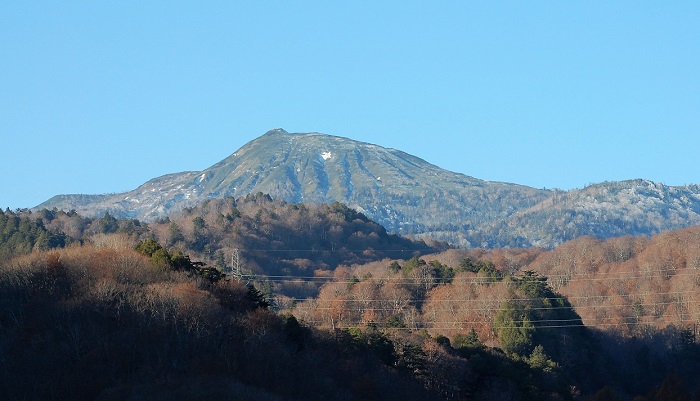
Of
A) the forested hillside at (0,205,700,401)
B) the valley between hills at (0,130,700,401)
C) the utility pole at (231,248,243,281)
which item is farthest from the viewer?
the utility pole at (231,248,243,281)

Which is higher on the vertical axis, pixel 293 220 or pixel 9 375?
pixel 293 220

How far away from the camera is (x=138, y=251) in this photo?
58.8 meters

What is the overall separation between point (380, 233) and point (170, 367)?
96545mm

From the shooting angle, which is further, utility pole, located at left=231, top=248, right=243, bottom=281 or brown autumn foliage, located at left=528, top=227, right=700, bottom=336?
brown autumn foliage, located at left=528, top=227, right=700, bottom=336

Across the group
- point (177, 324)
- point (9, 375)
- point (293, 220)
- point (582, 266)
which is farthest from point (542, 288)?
point (293, 220)

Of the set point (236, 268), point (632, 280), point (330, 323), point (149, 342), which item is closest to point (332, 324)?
point (330, 323)

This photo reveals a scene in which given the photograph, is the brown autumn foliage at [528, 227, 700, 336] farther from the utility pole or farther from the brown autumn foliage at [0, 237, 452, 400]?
the brown autumn foliage at [0, 237, 452, 400]

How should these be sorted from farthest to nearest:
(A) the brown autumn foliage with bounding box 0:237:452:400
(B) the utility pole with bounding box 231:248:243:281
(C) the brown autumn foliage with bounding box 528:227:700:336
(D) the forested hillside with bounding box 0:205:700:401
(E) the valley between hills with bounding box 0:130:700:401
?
(C) the brown autumn foliage with bounding box 528:227:700:336 → (B) the utility pole with bounding box 231:248:243:281 → (D) the forested hillside with bounding box 0:205:700:401 → (E) the valley between hills with bounding box 0:130:700:401 → (A) the brown autumn foliage with bounding box 0:237:452:400

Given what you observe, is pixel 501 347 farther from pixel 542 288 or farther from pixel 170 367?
pixel 170 367

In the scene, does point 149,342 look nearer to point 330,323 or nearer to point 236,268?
point 330,323

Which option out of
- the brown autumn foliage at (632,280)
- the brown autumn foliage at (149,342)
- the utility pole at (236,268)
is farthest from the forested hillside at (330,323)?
the utility pole at (236,268)

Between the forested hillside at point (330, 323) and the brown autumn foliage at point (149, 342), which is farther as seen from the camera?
the forested hillside at point (330, 323)

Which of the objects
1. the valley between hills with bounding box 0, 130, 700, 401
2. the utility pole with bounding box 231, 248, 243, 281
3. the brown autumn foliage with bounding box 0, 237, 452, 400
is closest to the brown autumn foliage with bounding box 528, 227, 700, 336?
the valley between hills with bounding box 0, 130, 700, 401

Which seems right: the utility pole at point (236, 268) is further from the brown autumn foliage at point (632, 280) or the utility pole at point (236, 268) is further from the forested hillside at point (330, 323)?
the brown autumn foliage at point (632, 280)
